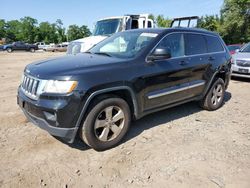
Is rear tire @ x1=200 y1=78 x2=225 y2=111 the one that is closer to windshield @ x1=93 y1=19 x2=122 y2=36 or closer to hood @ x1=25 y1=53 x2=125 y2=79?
hood @ x1=25 y1=53 x2=125 y2=79

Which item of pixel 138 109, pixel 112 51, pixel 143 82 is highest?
pixel 112 51

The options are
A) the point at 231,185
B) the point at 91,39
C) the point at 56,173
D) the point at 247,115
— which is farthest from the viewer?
the point at 91,39

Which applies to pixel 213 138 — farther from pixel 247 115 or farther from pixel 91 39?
pixel 91 39

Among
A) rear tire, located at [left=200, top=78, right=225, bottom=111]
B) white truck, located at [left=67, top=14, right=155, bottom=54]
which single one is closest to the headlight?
rear tire, located at [left=200, top=78, right=225, bottom=111]

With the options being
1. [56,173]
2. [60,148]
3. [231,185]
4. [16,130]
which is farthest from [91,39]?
[231,185]

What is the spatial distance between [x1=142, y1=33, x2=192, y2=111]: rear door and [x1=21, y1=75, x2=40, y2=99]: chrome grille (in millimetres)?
1600

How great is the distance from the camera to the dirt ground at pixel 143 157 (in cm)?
304

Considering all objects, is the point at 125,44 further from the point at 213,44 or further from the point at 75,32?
the point at 75,32

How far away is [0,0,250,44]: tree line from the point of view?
114 ft

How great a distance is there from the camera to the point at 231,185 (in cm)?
296

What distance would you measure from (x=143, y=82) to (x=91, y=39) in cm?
600

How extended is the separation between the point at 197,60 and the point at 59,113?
2995mm

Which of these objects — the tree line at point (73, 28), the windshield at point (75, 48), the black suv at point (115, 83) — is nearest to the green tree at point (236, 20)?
the tree line at point (73, 28)

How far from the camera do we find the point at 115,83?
3.54 meters
